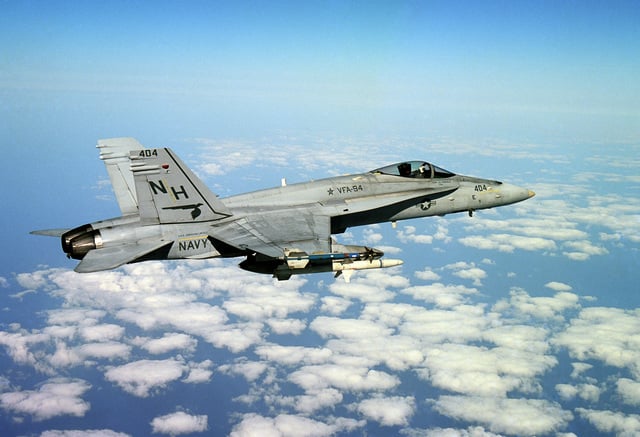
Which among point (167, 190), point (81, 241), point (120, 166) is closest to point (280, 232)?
point (167, 190)

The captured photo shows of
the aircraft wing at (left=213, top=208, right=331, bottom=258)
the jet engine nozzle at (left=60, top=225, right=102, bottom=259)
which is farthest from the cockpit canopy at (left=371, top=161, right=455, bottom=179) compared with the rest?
the jet engine nozzle at (left=60, top=225, right=102, bottom=259)

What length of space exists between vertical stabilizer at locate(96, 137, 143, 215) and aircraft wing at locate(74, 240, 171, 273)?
→ 10.8 ft

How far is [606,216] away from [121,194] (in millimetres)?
173833

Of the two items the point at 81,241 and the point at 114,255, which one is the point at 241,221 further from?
the point at 81,241

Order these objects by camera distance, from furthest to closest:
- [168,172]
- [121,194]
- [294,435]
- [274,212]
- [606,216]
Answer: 1. [606,216]
2. [294,435]
3. [121,194]
4. [274,212]
5. [168,172]

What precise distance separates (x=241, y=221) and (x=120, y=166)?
21.0ft

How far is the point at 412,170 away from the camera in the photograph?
2000 centimetres

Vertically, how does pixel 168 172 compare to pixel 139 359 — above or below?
above

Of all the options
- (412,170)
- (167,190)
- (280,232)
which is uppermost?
(412,170)

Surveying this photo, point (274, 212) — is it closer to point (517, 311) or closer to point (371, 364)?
point (371, 364)

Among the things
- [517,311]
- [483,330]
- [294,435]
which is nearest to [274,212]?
[294,435]

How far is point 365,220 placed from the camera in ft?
62.8

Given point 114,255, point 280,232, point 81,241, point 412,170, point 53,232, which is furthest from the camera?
point 412,170

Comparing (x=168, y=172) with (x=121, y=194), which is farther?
(x=121, y=194)
